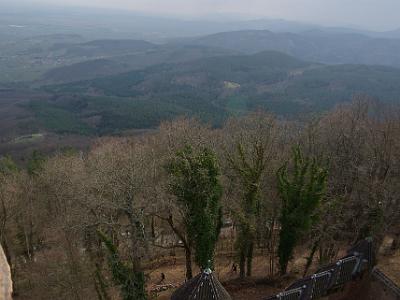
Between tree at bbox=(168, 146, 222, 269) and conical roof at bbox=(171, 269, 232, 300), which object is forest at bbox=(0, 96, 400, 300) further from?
conical roof at bbox=(171, 269, 232, 300)

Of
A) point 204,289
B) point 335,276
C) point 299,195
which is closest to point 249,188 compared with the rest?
point 299,195

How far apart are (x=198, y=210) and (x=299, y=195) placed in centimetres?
705

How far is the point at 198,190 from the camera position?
2578 centimetres

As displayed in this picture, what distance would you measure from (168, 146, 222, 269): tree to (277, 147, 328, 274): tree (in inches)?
200

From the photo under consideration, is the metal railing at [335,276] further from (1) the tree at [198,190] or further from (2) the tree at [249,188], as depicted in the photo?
(1) the tree at [198,190]

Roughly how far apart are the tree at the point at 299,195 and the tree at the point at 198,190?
5.07 meters

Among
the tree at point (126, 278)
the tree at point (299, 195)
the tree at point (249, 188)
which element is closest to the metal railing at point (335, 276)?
the tree at point (299, 195)

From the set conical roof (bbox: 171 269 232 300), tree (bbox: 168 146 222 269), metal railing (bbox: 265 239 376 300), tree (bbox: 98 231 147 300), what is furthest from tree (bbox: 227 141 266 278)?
tree (bbox: 98 231 147 300)

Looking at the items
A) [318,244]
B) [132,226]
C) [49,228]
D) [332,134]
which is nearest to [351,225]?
[318,244]

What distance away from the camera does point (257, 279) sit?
3159 centimetres

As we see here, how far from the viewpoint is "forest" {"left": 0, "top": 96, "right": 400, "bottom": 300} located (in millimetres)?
25734

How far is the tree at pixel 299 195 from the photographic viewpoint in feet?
92.0

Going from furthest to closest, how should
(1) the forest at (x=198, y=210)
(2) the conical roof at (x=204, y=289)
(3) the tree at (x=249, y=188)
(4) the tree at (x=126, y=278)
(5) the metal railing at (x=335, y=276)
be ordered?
(3) the tree at (x=249, y=188) → (1) the forest at (x=198, y=210) → (4) the tree at (x=126, y=278) → (5) the metal railing at (x=335, y=276) → (2) the conical roof at (x=204, y=289)

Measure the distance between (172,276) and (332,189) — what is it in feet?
48.6
